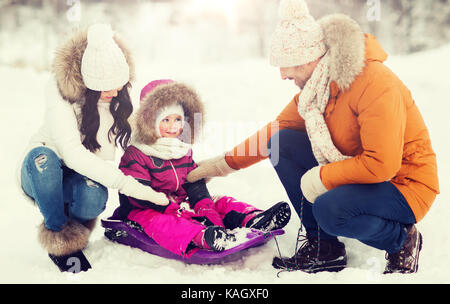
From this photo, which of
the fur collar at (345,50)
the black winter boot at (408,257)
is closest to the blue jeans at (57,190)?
the fur collar at (345,50)

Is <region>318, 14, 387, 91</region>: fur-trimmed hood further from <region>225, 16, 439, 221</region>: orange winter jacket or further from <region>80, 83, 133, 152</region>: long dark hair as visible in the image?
<region>80, 83, 133, 152</region>: long dark hair

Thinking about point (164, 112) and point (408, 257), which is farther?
point (164, 112)

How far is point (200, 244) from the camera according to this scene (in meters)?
1.60

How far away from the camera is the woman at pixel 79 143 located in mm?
1538

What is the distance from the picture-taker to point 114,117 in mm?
1702

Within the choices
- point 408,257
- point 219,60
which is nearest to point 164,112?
point 408,257

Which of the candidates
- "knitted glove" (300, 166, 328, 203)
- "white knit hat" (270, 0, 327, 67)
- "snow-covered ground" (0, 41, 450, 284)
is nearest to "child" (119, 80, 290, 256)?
"snow-covered ground" (0, 41, 450, 284)

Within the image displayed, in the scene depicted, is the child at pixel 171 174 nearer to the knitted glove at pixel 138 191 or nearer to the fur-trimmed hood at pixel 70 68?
the knitted glove at pixel 138 191

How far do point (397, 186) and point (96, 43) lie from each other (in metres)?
1.12

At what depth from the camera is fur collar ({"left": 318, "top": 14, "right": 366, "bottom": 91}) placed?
136 cm

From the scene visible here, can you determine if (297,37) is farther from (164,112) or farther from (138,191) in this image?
(138,191)

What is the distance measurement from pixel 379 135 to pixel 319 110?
243 mm

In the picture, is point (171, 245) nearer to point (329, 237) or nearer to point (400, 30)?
point (329, 237)

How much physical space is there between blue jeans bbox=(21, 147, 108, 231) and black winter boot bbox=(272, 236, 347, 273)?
2.36ft
